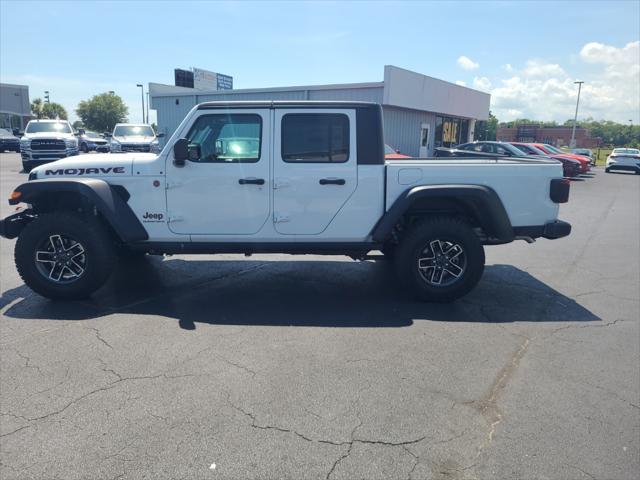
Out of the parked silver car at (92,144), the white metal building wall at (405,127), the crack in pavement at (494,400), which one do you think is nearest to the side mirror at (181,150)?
the crack in pavement at (494,400)

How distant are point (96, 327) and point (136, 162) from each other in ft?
5.74

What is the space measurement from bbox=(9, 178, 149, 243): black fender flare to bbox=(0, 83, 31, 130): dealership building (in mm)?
67075

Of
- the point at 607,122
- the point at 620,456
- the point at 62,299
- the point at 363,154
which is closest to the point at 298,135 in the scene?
the point at 363,154

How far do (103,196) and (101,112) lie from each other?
7360 centimetres

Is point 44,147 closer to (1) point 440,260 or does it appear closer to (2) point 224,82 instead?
(1) point 440,260

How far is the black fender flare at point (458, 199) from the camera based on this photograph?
506 cm

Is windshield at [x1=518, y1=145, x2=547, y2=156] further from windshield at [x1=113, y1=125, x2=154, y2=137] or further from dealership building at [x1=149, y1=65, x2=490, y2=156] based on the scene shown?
windshield at [x1=113, y1=125, x2=154, y2=137]

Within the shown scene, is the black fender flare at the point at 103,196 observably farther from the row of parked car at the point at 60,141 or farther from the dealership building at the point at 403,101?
the dealership building at the point at 403,101

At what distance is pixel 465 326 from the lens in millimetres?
4758

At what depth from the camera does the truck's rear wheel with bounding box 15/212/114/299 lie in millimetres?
5047

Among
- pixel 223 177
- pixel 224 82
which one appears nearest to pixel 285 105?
pixel 223 177

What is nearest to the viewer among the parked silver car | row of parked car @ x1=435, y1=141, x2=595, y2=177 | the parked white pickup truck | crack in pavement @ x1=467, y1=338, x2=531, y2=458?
crack in pavement @ x1=467, y1=338, x2=531, y2=458

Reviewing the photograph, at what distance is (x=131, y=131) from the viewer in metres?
19.7

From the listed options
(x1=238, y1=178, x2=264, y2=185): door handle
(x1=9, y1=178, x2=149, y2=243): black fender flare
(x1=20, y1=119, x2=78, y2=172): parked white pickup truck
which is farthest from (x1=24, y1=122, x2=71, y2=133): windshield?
(x1=238, y1=178, x2=264, y2=185): door handle
